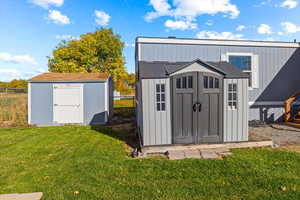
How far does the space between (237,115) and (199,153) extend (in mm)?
1508

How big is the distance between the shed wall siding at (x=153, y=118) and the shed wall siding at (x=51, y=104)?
416cm

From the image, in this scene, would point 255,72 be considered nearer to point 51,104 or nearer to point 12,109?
point 51,104

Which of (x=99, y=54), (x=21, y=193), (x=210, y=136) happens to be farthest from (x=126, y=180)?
(x=99, y=54)

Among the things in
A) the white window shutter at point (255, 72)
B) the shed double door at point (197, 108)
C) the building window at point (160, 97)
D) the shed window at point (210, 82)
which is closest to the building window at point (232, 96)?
the shed double door at point (197, 108)

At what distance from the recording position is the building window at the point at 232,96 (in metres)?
3.97

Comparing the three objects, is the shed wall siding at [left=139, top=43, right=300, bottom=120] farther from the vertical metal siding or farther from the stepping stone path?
the stepping stone path

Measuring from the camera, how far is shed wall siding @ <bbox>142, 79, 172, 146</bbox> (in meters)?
3.77

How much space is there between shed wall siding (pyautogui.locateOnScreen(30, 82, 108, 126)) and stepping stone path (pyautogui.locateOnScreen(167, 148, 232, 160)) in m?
4.74

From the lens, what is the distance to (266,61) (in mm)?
6770

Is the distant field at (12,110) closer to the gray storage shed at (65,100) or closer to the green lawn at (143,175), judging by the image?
the gray storage shed at (65,100)

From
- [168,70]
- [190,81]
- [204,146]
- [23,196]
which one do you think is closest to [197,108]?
[190,81]

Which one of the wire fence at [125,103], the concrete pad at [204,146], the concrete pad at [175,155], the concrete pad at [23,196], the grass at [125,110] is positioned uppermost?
the wire fence at [125,103]

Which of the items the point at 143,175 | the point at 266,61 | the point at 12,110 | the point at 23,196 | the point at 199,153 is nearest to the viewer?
the point at 23,196

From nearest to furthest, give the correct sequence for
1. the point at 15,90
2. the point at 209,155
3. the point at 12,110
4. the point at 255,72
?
the point at 209,155 < the point at 255,72 < the point at 12,110 < the point at 15,90
